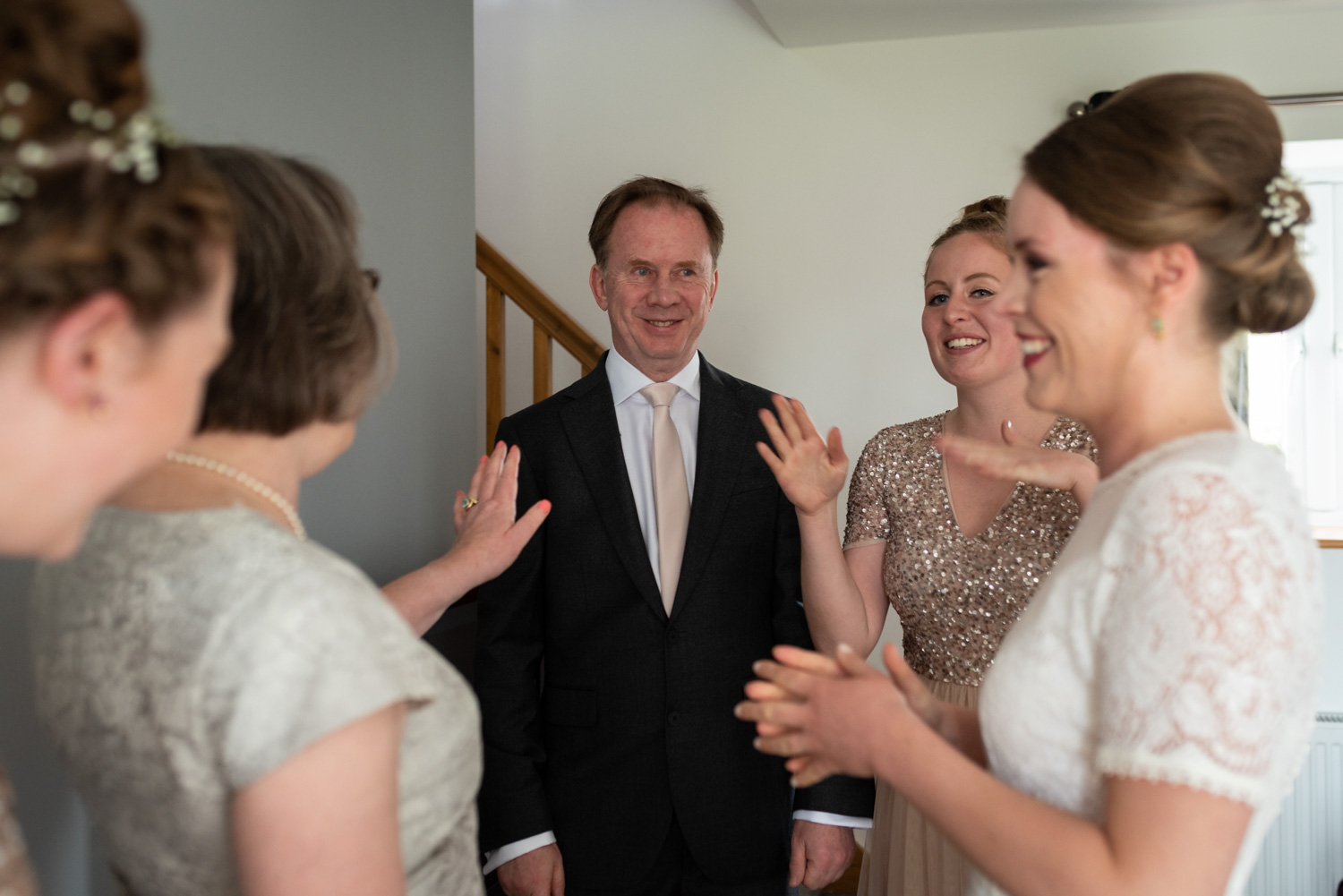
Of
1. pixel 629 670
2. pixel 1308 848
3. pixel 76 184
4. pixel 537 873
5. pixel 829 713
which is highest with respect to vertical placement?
pixel 76 184

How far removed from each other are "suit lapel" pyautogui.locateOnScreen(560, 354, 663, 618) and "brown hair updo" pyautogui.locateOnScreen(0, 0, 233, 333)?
53.0 inches

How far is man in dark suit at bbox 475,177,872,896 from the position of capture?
1913 millimetres

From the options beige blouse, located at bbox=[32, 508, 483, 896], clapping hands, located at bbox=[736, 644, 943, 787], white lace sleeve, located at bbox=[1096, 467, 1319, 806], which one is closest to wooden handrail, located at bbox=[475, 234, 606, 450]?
clapping hands, located at bbox=[736, 644, 943, 787]

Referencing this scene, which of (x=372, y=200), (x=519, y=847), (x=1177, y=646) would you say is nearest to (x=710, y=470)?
(x=519, y=847)

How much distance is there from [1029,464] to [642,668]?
0.81m

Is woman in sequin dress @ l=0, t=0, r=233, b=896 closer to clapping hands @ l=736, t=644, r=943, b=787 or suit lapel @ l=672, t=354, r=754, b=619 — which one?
clapping hands @ l=736, t=644, r=943, b=787

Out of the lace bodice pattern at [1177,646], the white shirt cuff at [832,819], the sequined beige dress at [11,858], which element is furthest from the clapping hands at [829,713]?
the white shirt cuff at [832,819]

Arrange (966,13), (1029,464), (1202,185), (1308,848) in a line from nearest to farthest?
1. (1202,185)
2. (1029,464)
3. (1308,848)
4. (966,13)

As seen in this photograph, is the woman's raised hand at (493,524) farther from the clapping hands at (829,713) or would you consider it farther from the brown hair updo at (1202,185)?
the brown hair updo at (1202,185)

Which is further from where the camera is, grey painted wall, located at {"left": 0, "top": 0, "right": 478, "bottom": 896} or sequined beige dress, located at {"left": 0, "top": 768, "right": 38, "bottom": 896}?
grey painted wall, located at {"left": 0, "top": 0, "right": 478, "bottom": 896}

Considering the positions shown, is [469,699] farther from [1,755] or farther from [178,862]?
[1,755]

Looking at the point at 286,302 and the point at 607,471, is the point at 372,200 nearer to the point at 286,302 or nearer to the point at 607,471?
the point at 607,471

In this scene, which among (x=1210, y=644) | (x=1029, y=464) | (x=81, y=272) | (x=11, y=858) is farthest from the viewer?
(x=1029, y=464)

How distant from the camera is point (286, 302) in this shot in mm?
899
